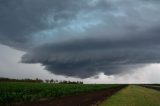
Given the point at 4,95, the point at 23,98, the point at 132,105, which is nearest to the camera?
the point at 132,105

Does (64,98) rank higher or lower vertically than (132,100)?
higher

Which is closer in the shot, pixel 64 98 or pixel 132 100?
pixel 132 100

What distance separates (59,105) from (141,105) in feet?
27.9

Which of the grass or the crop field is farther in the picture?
the crop field

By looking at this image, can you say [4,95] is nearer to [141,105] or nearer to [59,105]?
[59,105]

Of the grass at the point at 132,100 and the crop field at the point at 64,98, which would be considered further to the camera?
the crop field at the point at 64,98

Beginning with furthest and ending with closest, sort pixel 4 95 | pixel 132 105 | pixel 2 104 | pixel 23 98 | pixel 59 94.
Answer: pixel 59 94 < pixel 23 98 < pixel 4 95 < pixel 2 104 < pixel 132 105

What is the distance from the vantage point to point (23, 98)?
48.5 metres

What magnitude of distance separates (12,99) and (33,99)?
532cm

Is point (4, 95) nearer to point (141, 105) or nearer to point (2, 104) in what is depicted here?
point (2, 104)

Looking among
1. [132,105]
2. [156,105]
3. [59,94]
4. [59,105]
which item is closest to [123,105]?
[132,105]

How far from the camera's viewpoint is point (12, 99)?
149ft

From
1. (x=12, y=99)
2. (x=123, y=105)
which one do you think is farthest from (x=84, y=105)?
(x=12, y=99)

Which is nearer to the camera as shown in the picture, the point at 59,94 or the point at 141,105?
the point at 141,105
